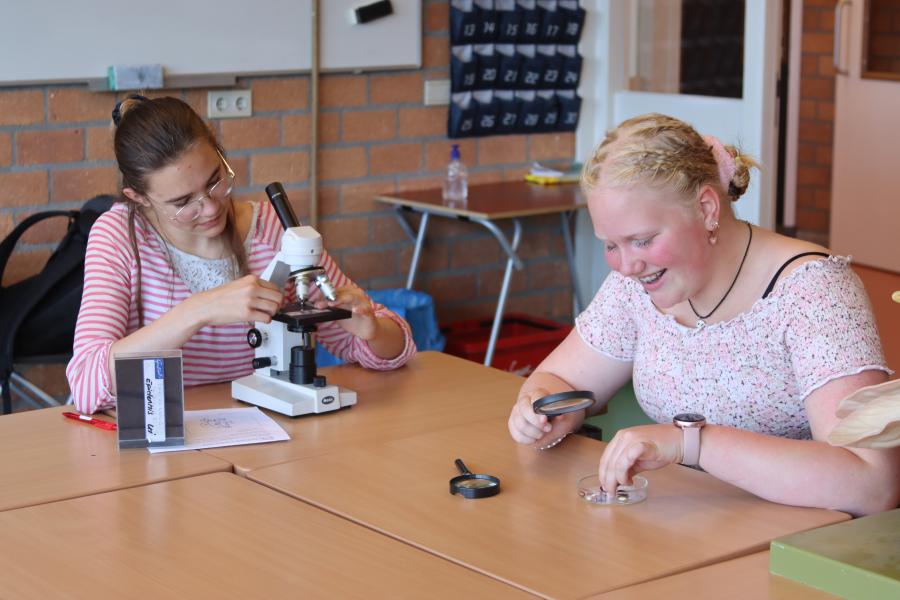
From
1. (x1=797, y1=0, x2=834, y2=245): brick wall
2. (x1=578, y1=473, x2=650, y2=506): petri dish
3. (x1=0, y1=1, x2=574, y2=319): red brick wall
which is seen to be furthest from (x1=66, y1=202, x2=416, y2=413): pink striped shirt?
(x1=797, y1=0, x2=834, y2=245): brick wall

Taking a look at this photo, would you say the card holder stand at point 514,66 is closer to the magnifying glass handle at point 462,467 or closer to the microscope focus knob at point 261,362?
the microscope focus knob at point 261,362

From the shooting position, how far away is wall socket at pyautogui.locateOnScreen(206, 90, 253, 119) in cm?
381

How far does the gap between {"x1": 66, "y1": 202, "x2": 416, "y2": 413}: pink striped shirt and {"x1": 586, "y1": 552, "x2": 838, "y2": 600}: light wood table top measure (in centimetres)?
104

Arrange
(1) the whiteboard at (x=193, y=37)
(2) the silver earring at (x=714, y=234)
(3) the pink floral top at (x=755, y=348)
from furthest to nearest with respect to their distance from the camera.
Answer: (1) the whiteboard at (x=193, y=37) < (2) the silver earring at (x=714, y=234) < (3) the pink floral top at (x=755, y=348)

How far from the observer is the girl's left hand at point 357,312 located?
2.34 metres

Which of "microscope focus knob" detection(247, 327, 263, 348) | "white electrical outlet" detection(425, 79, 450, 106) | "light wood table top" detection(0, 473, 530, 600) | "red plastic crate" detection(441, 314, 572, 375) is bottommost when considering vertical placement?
"red plastic crate" detection(441, 314, 572, 375)

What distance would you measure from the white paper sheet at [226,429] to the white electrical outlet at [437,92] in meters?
2.30

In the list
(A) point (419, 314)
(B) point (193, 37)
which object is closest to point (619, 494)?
(A) point (419, 314)

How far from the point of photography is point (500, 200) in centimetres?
416

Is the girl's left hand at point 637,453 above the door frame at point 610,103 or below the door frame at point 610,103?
below

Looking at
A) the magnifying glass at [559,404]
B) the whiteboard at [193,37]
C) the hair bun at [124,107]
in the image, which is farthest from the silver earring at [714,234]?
the whiteboard at [193,37]

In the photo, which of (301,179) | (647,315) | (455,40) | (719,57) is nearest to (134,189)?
(647,315)

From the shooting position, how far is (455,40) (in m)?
4.32

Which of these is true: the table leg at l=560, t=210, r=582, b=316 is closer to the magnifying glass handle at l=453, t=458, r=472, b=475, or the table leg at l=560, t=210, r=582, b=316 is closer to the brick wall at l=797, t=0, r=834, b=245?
the brick wall at l=797, t=0, r=834, b=245
